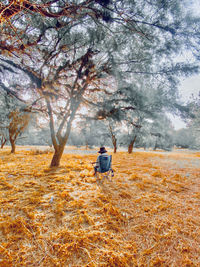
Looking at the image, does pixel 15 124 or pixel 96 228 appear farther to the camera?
pixel 15 124

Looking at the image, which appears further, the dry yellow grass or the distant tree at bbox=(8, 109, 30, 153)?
the distant tree at bbox=(8, 109, 30, 153)

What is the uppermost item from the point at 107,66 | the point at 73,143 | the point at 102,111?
the point at 107,66

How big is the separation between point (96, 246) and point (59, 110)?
5.80m

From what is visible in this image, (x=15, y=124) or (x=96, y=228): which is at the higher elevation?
(x=15, y=124)

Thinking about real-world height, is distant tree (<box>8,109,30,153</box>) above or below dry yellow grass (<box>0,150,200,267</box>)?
above

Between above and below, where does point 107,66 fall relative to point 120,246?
above

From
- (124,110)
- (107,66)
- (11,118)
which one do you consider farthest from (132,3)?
(11,118)

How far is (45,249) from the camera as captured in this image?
56.6 inches

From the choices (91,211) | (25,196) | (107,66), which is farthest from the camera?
(107,66)

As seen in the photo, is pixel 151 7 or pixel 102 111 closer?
pixel 151 7

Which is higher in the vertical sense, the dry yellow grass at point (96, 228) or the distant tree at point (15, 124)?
the distant tree at point (15, 124)

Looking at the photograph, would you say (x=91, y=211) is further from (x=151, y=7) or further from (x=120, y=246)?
(x=151, y=7)

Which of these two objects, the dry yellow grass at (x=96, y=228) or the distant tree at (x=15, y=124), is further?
the distant tree at (x=15, y=124)

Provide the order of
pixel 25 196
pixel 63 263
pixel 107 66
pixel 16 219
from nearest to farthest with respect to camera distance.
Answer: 1. pixel 63 263
2. pixel 16 219
3. pixel 25 196
4. pixel 107 66
